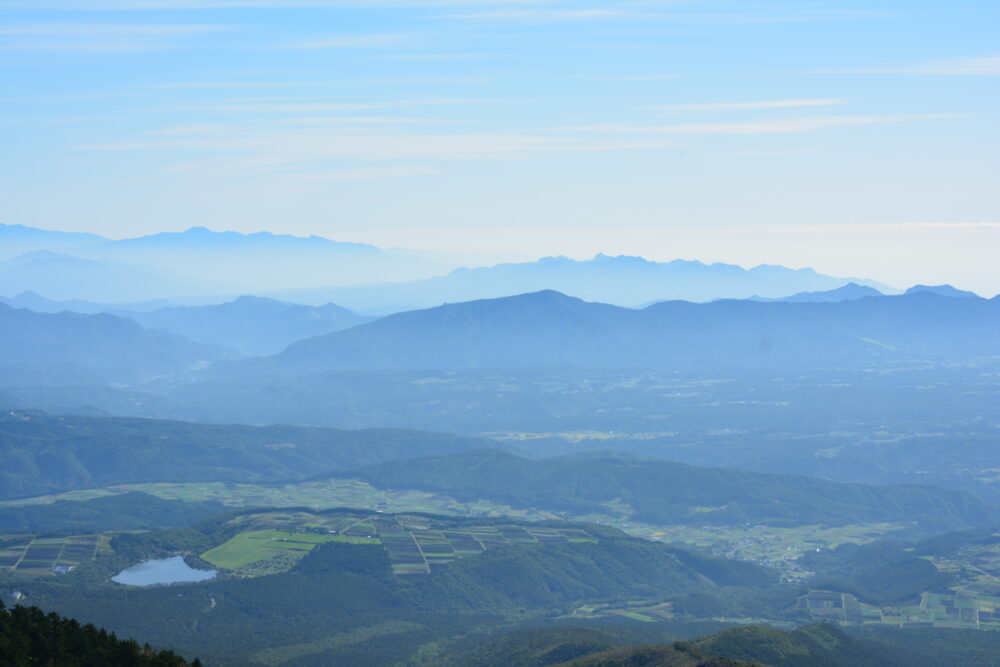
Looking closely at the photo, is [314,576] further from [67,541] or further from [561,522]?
[561,522]

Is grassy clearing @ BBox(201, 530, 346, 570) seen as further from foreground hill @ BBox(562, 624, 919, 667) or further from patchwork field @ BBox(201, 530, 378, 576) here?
foreground hill @ BBox(562, 624, 919, 667)

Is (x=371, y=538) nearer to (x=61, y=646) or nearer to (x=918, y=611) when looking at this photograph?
(x=918, y=611)

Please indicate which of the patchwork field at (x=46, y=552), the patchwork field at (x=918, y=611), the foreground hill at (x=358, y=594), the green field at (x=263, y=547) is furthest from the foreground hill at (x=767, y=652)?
the patchwork field at (x=46, y=552)

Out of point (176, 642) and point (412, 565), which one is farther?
point (412, 565)

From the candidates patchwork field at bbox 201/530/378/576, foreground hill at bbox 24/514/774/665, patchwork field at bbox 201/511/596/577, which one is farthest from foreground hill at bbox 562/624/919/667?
patchwork field at bbox 201/530/378/576

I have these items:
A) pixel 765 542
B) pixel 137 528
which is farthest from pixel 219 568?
pixel 765 542

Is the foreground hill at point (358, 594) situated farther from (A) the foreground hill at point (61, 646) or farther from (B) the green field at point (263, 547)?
(A) the foreground hill at point (61, 646)
